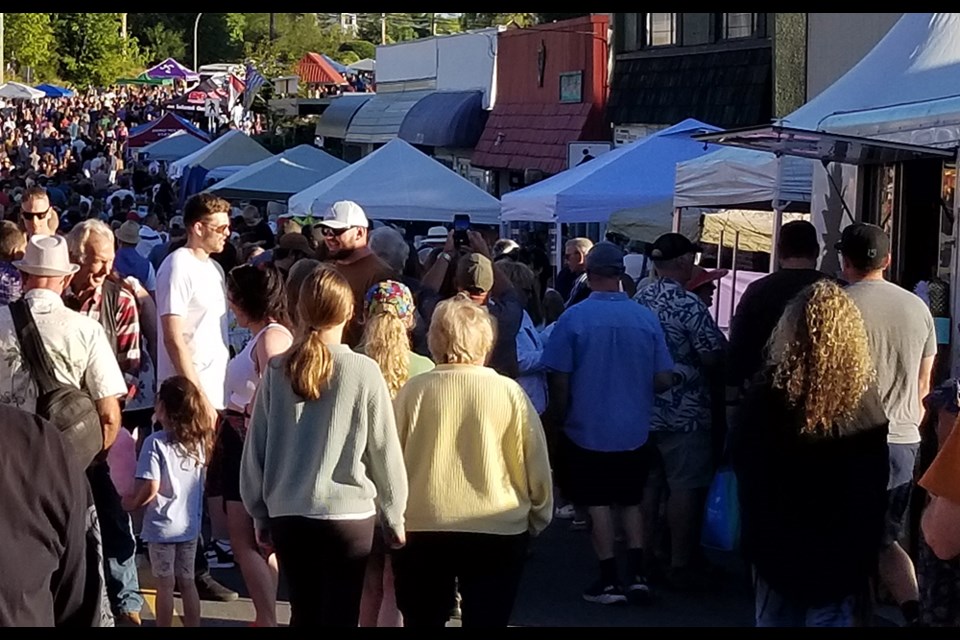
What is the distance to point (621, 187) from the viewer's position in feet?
43.3

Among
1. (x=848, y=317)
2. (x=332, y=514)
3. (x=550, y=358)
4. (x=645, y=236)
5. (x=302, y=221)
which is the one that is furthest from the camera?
(x=302, y=221)

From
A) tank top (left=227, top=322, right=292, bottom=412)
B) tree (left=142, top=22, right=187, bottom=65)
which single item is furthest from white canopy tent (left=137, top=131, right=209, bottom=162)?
tree (left=142, top=22, right=187, bottom=65)

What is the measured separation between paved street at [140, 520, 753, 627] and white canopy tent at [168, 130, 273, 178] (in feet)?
52.1

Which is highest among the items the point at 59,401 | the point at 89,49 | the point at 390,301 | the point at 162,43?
the point at 162,43

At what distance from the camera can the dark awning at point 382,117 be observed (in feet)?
105

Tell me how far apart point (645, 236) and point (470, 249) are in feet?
12.0

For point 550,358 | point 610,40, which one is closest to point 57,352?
point 550,358

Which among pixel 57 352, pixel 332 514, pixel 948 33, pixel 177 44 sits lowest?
pixel 332 514

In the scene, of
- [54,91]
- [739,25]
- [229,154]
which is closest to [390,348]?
[739,25]

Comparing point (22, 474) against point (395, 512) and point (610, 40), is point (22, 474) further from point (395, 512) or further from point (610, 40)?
point (610, 40)

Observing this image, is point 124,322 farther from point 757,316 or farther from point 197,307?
point 757,316

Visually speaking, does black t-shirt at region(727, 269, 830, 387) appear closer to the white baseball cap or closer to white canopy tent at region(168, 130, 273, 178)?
the white baseball cap

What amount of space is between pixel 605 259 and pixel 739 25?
12243 millimetres

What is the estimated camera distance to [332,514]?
5418mm
